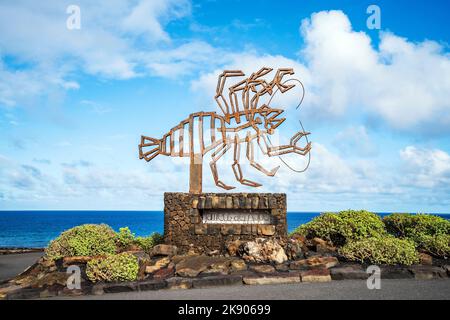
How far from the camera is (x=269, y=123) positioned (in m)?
12.6

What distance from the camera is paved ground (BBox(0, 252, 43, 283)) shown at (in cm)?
1290

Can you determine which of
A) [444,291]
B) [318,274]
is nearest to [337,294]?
[318,274]

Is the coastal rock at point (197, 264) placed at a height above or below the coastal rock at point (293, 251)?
below

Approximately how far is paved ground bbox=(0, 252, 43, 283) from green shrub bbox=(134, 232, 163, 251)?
398 centimetres

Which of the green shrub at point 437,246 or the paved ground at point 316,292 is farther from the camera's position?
the green shrub at point 437,246

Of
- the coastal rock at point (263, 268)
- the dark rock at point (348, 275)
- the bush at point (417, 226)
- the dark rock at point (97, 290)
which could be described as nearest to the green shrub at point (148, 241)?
the dark rock at point (97, 290)

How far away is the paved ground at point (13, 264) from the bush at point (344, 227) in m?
9.83

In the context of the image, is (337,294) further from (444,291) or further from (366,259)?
(366,259)

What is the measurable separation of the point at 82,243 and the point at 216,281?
16.7 ft

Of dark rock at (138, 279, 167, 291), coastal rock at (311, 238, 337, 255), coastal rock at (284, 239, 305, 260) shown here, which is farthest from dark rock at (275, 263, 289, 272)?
dark rock at (138, 279, 167, 291)

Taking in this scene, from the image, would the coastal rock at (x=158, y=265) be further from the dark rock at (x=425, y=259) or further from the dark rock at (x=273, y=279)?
the dark rock at (x=425, y=259)

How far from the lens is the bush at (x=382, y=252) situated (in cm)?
1026
